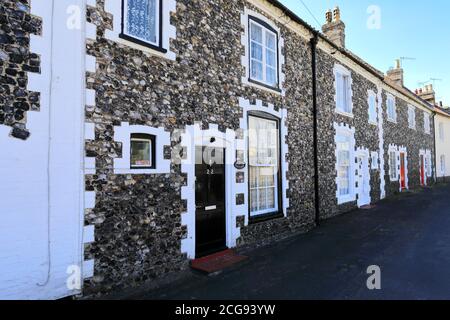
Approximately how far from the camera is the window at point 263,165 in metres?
7.44

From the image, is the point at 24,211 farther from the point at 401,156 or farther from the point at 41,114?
the point at 401,156

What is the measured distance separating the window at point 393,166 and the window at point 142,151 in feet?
51.2

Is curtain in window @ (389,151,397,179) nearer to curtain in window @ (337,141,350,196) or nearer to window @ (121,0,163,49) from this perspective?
curtain in window @ (337,141,350,196)

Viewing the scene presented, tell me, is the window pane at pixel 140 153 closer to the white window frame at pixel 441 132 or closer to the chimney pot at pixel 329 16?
the chimney pot at pixel 329 16

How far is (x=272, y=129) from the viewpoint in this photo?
8.09 m

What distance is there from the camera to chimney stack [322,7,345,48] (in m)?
13.0

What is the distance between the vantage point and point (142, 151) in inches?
Result: 199

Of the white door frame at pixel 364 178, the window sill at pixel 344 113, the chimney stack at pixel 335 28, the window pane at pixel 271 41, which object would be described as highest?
the chimney stack at pixel 335 28

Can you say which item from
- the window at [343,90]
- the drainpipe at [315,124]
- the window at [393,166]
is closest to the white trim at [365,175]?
the window at [343,90]

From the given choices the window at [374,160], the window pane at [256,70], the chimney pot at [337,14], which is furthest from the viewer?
the window at [374,160]

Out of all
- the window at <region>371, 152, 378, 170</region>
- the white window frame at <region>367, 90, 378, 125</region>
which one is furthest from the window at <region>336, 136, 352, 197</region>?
the white window frame at <region>367, 90, 378, 125</region>

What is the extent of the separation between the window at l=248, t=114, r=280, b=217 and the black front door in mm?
1155
